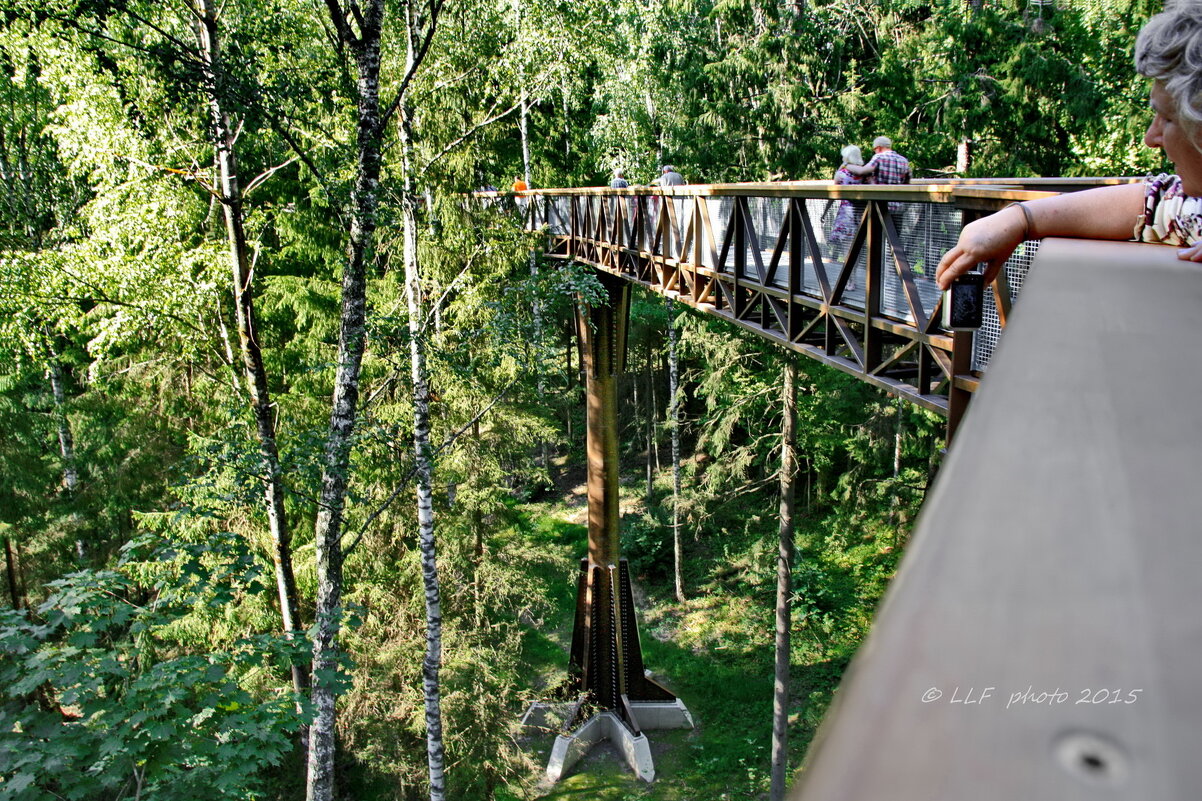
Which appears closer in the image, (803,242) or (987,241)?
(987,241)

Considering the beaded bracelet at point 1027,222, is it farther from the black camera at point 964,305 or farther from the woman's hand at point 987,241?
the black camera at point 964,305

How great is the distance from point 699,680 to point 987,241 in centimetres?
1515

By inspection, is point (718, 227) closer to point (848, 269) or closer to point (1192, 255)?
point (848, 269)

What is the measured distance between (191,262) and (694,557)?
46.4 feet

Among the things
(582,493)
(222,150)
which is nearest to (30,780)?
(222,150)

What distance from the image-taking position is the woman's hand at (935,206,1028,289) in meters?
1.82

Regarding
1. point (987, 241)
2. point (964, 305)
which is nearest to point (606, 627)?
point (964, 305)

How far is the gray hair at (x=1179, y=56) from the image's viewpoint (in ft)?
3.92

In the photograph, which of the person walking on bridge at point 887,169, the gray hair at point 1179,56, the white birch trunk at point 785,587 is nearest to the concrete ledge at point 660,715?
the white birch trunk at point 785,587

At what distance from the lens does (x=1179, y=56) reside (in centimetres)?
122

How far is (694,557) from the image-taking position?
21.0 meters

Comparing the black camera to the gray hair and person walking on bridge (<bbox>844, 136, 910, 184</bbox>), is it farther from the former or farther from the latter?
person walking on bridge (<bbox>844, 136, 910, 184</bbox>)

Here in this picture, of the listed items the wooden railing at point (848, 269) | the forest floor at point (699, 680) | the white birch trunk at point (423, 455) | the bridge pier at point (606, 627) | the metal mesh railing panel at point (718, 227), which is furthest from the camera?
the forest floor at point (699, 680)

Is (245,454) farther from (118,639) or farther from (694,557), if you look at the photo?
(694,557)
